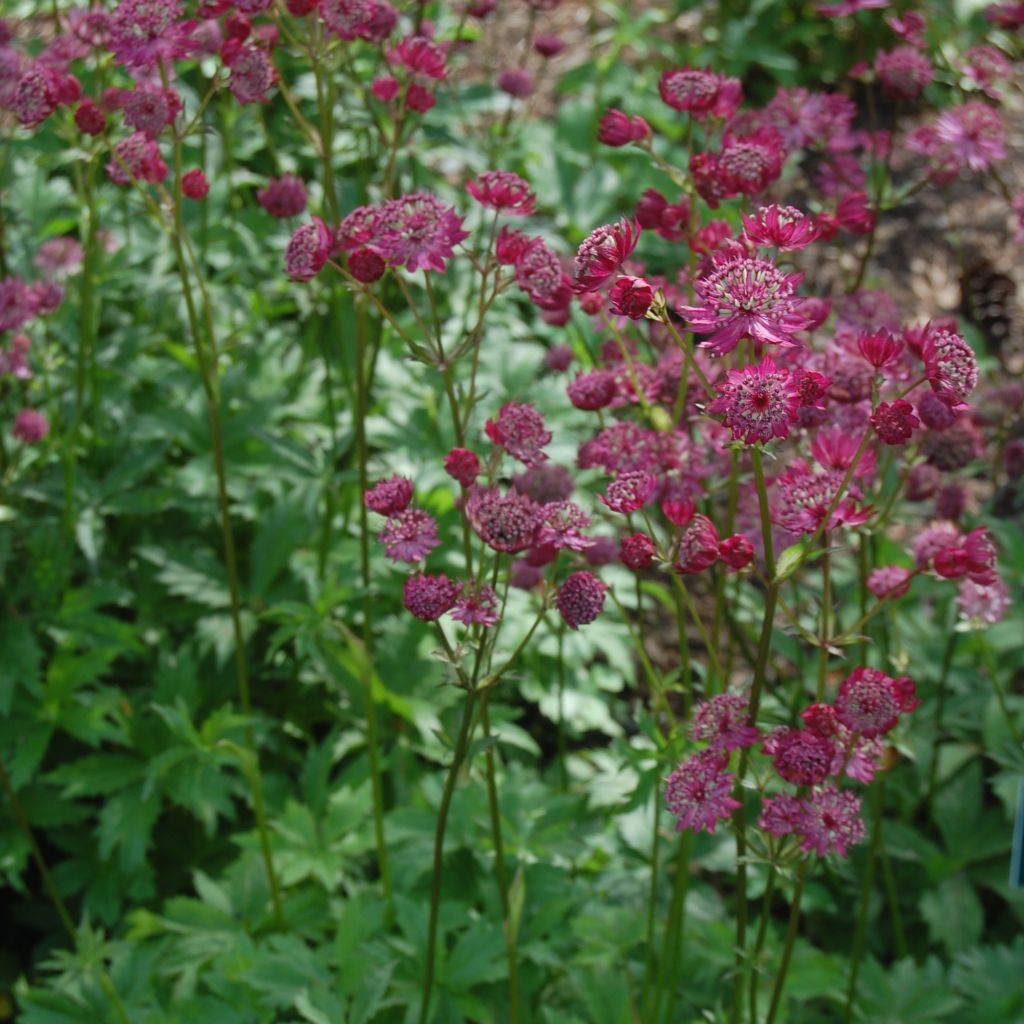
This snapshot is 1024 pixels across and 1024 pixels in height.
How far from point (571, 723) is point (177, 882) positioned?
1.01 meters

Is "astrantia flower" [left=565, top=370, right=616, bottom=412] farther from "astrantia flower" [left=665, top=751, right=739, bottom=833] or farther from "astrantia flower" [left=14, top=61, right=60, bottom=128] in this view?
"astrantia flower" [left=14, top=61, right=60, bottom=128]

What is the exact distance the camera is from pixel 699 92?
177 cm

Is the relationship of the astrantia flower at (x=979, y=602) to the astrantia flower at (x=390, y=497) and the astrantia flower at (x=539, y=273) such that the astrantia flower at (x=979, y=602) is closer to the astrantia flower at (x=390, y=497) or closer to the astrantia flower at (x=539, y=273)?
the astrantia flower at (x=539, y=273)

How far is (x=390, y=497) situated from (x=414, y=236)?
329mm

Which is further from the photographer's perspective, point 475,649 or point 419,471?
point 419,471

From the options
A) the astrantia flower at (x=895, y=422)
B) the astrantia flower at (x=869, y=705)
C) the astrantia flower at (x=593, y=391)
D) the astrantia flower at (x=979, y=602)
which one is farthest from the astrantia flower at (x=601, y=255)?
the astrantia flower at (x=979, y=602)

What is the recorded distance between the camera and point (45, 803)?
267cm

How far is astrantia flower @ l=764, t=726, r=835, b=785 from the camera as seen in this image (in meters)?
1.41

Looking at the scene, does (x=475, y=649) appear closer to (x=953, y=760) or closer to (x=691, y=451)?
(x=691, y=451)

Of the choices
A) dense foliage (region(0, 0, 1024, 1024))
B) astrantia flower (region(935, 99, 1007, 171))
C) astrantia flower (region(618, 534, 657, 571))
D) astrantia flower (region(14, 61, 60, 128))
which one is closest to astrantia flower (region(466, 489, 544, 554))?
dense foliage (region(0, 0, 1024, 1024))

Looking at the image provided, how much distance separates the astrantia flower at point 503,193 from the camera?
5.40 ft

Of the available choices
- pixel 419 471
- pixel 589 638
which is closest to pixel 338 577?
pixel 419 471

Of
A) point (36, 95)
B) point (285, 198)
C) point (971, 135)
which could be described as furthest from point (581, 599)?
point (971, 135)

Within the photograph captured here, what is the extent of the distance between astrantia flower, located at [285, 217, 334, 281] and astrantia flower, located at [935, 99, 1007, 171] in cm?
130
